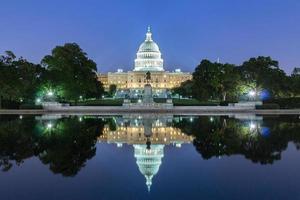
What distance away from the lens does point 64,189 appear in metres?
10.1

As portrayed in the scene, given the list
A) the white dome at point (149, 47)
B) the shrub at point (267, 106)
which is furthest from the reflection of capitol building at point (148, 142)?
the white dome at point (149, 47)

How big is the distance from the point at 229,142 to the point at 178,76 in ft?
500

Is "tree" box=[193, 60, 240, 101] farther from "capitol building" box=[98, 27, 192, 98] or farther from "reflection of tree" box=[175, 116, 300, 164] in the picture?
"capitol building" box=[98, 27, 192, 98]

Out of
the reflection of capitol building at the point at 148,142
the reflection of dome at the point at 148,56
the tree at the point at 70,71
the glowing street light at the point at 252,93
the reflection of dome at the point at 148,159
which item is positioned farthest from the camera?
the reflection of dome at the point at 148,56

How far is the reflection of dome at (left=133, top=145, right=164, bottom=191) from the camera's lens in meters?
12.1

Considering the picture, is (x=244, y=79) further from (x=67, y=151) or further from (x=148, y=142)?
(x=67, y=151)

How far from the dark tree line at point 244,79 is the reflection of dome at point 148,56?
90.3m

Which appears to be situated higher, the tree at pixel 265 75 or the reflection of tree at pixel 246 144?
the tree at pixel 265 75

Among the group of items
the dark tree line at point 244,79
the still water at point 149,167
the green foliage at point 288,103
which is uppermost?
the dark tree line at point 244,79

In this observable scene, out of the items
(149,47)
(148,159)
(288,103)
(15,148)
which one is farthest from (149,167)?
(149,47)

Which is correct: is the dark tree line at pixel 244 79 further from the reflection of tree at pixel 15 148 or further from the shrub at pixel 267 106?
the reflection of tree at pixel 15 148

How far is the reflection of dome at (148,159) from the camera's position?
12.1 metres

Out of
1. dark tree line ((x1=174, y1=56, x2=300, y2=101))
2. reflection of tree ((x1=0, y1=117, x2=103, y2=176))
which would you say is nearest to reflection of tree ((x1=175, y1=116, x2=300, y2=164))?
reflection of tree ((x1=0, y1=117, x2=103, y2=176))

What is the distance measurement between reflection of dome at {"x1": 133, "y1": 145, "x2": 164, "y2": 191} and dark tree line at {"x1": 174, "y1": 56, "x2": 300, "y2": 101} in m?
47.5
